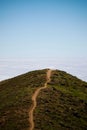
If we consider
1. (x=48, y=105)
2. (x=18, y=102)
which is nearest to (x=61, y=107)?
(x=48, y=105)

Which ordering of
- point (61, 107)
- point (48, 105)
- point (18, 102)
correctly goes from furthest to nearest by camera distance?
1. point (18, 102)
2. point (61, 107)
3. point (48, 105)

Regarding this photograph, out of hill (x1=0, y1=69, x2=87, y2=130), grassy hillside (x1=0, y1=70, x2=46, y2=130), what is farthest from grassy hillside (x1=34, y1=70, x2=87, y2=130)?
grassy hillside (x1=0, y1=70, x2=46, y2=130)

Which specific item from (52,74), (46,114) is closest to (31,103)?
(46,114)

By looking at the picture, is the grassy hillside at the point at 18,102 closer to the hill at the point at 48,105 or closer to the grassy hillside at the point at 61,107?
the hill at the point at 48,105

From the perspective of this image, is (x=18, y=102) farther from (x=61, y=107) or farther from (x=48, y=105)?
(x=61, y=107)

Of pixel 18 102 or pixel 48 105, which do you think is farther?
pixel 18 102

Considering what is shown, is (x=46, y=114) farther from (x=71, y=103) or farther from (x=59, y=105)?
(x=71, y=103)

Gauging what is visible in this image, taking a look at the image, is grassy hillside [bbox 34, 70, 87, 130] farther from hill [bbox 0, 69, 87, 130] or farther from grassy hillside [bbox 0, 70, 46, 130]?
grassy hillside [bbox 0, 70, 46, 130]
